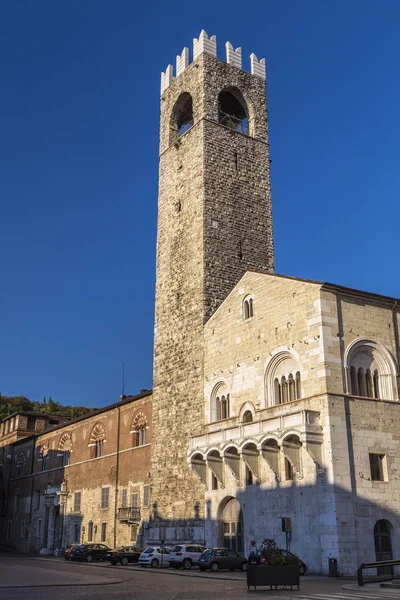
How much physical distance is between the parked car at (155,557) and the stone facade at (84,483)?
517cm

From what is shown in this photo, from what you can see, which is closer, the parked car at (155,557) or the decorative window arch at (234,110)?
the parked car at (155,557)

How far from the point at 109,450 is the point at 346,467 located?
22399 mm

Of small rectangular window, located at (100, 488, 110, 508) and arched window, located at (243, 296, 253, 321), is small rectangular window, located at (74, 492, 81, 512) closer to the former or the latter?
small rectangular window, located at (100, 488, 110, 508)

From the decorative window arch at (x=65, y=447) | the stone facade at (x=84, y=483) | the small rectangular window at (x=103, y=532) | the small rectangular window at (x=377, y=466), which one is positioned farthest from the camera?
the decorative window arch at (x=65, y=447)

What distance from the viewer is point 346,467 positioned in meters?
25.4

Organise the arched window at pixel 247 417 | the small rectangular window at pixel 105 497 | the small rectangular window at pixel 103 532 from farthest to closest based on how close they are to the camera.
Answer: the small rectangular window at pixel 105 497, the small rectangular window at pixel 103 532, the arched window at pixel 247 417

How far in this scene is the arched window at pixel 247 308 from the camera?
3222cm

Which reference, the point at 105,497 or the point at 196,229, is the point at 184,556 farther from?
the point at 196,229

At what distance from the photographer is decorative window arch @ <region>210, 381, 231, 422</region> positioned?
32.5 meters

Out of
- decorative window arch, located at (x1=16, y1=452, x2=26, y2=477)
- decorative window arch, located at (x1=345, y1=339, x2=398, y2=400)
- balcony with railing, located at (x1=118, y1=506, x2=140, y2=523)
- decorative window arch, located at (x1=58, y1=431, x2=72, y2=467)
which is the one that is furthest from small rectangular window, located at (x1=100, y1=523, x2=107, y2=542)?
decorative window arch, located at (x1=345, y1=339, x2=398, y2=400)

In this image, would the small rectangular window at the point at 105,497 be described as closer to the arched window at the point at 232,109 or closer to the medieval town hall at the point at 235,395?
the medieval town hall at the point at 235,395

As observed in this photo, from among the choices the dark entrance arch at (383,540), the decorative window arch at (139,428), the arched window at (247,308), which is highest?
the arched window at (247,308)

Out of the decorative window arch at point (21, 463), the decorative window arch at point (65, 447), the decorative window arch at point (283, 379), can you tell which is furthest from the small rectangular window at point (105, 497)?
the decorative window arch at point (21, 463)

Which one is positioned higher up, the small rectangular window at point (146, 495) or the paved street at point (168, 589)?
the small rectangular window at point (146, 495)
